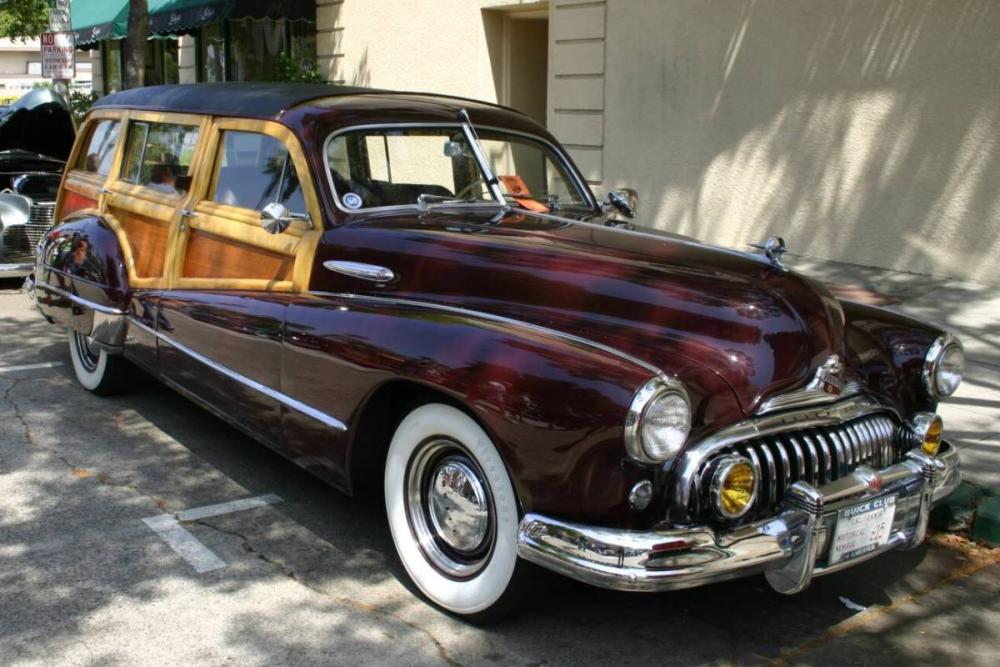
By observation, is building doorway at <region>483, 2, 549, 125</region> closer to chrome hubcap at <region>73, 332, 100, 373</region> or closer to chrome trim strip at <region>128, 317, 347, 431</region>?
chrome hubcap at <region>73, 332, 100, 373</region>

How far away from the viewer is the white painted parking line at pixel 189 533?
12.8ft

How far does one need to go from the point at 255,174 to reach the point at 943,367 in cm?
302

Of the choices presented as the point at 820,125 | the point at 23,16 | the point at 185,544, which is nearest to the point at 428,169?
the point at 185,544

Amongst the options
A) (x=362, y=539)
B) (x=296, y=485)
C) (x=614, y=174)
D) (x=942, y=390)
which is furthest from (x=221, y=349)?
(x=614, y=174)

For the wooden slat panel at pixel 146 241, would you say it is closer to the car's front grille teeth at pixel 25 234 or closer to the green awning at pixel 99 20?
the car's front grille teeth at pixel 25 234

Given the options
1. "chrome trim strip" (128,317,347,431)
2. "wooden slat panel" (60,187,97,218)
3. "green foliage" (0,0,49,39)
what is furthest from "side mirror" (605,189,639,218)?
"green foliage" (0,0,49,39)

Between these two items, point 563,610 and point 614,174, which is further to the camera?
point 614,174

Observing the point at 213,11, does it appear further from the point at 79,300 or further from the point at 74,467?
the point at 74,467

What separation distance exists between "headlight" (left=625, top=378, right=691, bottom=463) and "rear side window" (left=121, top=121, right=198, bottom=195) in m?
3.05

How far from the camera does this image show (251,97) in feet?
16.0

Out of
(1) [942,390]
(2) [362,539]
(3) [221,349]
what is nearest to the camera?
(1) [942,390]

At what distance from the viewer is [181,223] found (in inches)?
198

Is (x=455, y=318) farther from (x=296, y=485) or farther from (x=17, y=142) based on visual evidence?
(x=17, y=142)

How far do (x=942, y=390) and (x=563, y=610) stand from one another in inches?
65.6
